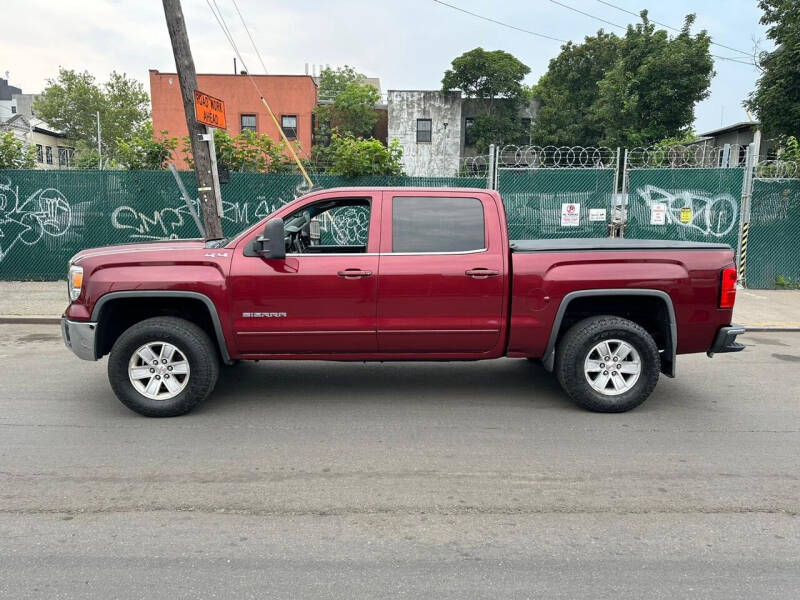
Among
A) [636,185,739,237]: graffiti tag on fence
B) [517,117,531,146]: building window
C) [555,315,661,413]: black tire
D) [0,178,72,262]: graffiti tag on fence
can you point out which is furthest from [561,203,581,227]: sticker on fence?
[517,117,531,146]: building window

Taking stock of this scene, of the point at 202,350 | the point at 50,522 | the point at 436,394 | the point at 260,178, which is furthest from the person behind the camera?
the point at 260,178

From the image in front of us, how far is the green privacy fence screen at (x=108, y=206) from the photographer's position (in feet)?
38.7

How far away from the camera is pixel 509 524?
11.5 feet

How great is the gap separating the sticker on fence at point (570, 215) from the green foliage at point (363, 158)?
129 inches

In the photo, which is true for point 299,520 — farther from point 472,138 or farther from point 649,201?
point 472,138

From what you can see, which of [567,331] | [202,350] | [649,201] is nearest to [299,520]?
[202,350]

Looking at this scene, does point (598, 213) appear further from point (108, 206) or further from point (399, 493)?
point (108, 206)

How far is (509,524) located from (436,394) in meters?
2.46

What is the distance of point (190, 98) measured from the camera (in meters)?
9.09

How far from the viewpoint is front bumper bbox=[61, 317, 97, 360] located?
5.14m

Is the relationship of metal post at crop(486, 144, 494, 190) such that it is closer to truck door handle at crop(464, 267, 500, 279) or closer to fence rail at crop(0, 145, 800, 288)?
fence rail at crop(0, 145, 800, 288)

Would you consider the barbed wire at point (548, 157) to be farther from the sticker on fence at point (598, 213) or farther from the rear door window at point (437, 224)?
the rear door window at point (437, 224)

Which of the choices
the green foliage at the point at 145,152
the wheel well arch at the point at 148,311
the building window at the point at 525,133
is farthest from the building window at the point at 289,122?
the wheel well arch at the point at 148,311

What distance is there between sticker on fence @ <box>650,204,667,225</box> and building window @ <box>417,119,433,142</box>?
32.4 m
